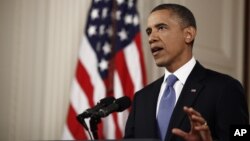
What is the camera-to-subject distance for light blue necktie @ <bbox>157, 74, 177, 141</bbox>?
2089 mm

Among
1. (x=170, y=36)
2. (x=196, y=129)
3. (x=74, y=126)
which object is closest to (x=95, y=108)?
(x=196, y=129)

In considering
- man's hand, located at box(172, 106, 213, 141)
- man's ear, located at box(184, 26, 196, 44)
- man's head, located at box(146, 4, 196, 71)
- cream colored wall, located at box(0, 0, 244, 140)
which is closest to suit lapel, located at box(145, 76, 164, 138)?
man's head, located at box(146, 4, 196, 71)

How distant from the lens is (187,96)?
2084 millimetres

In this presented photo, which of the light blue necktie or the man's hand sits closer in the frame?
the man's hand

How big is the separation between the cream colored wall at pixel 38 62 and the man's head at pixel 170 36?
1.38m

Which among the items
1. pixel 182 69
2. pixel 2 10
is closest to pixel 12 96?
pixel 2 10

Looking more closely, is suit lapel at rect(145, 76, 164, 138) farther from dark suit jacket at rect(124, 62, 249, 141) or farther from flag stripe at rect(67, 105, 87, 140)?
flag stripe at rect(67, 105, 87, 140)

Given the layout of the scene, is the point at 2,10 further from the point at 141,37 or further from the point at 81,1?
the point at 141,37

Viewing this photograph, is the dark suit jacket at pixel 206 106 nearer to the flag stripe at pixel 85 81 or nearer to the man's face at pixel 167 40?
the man's face at pixel 167 40

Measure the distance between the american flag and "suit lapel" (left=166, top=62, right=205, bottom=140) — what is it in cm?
133

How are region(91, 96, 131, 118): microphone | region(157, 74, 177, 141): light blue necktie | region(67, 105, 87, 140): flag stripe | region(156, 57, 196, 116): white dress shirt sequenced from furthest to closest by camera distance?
1. region(67, 105, 87, 140): flag stripe
2. region(156, 57, 196, 116): white dress shirt
3. region(157, 74, 177, 141): light blue necktie
4. region(91, 96, 131, 118): microphone

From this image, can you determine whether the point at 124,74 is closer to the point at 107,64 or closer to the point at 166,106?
the point at 107,64

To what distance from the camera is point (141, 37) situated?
3.67 m

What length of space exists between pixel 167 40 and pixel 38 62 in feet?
5.29
